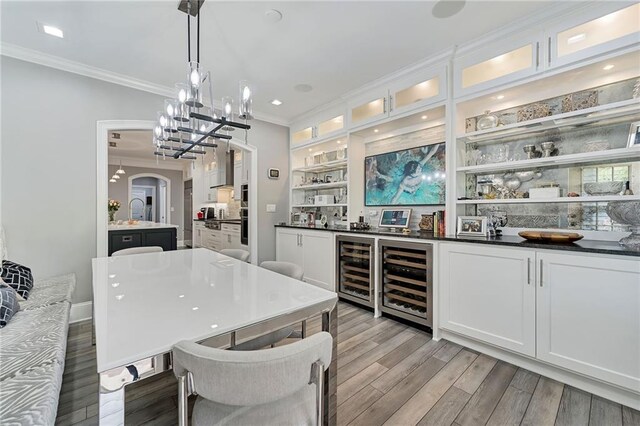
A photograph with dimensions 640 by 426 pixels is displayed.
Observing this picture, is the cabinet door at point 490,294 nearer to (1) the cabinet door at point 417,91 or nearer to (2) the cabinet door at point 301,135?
(1) the cabinet door at point 417,91

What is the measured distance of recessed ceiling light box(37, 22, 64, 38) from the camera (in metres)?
2.33

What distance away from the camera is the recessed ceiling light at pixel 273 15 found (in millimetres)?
2119

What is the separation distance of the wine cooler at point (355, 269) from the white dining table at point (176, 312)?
5.52 ft

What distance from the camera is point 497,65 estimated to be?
97.1 inches

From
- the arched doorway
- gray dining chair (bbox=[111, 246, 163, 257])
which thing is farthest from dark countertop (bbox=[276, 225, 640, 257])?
the arched doorway

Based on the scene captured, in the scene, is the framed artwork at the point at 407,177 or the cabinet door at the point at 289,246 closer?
the framed artwork at the point at 407,177

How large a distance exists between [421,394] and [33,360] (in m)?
Answer: 2.16

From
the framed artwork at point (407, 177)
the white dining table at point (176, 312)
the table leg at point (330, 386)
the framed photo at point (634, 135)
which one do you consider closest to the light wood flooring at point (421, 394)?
the table leg at point (330, 386)

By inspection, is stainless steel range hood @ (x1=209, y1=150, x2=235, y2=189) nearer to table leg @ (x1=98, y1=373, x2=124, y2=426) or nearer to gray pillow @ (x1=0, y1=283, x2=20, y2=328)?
gray pillow @ (x1=0, y1=283, x2=20, y2=328)

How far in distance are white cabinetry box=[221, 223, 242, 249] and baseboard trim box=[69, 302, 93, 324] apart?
2.64 m

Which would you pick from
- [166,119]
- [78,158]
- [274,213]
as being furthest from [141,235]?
[166,119]

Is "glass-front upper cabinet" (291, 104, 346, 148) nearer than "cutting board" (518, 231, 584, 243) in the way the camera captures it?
No

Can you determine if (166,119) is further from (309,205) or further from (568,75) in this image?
(568,75)

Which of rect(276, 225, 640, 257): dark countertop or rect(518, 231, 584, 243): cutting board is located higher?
rect(518, 231, 584, 243): cutting board
